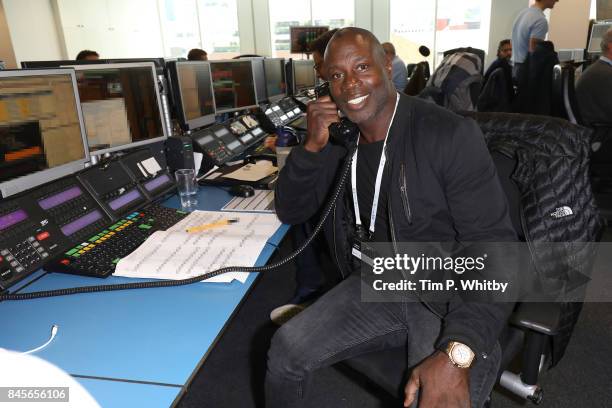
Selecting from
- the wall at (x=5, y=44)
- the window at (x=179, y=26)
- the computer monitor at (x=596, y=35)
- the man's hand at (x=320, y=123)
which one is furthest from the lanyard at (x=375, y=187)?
the window at (x=179, y=26)

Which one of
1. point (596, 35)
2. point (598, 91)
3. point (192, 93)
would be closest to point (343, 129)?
point (192, 93)

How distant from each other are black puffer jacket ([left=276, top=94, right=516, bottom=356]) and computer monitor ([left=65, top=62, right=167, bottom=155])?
694mm

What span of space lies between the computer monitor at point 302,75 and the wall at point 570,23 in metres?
4.38

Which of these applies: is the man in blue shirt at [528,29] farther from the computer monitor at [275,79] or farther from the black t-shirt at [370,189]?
the black t-shirt at [370,189]

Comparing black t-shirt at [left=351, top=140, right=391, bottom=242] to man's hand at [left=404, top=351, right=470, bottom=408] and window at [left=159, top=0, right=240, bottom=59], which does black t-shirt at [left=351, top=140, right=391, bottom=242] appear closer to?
man's hand at [left=404, top=351, right=470, bottom=408]

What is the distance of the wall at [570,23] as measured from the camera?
21.7 feet

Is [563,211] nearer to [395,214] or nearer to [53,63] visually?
[395,214]

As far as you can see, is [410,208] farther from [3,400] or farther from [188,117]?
[188,117]

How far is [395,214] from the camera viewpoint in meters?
1.25

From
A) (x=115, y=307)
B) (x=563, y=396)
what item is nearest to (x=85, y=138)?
(x=115, y=307)

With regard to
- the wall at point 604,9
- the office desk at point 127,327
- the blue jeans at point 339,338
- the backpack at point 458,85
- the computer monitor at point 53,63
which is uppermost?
the wall at point 604,9

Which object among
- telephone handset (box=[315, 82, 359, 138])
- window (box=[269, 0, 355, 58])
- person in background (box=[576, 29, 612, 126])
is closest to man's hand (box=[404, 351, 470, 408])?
telephone handset (box=[315, 82, 359, 138])

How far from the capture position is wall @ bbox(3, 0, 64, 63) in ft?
18.9

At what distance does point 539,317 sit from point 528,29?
12.9 ft
